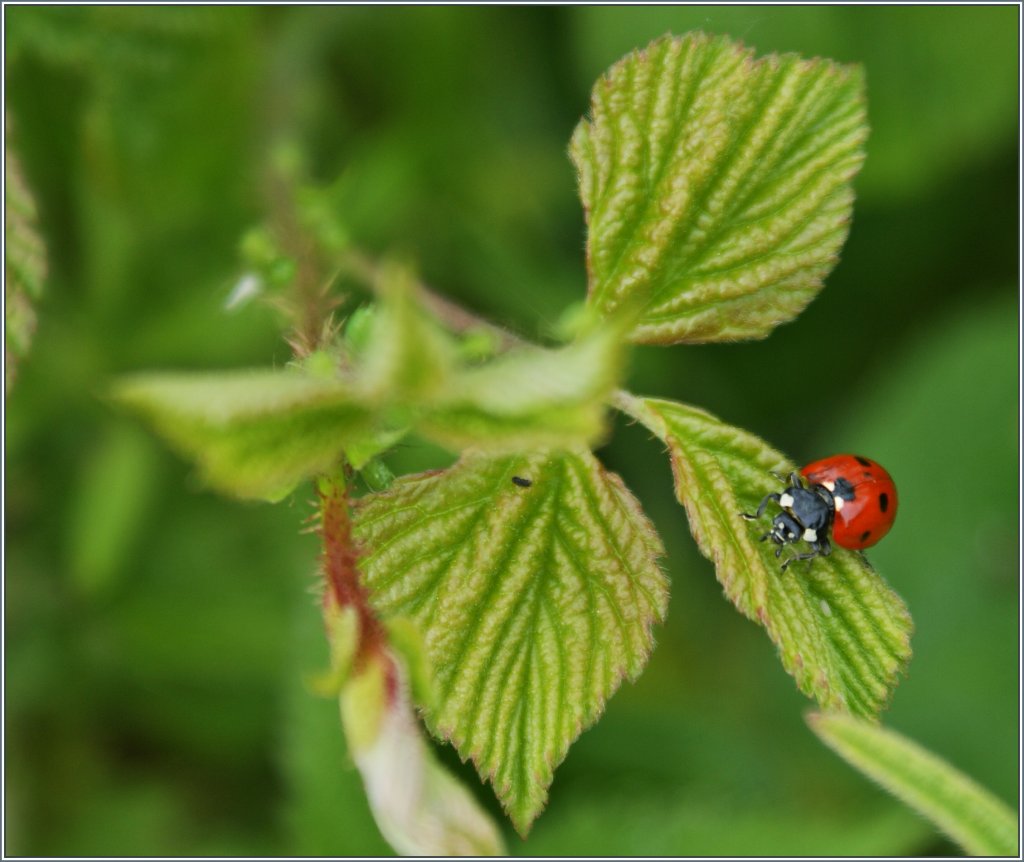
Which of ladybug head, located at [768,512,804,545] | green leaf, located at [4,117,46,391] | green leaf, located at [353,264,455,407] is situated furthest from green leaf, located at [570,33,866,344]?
green leaf, located at [4,117,46,391]

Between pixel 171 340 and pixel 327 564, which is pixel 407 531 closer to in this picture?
pixel 327 564

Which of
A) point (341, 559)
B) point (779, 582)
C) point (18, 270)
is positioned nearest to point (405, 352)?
point (341, 559)

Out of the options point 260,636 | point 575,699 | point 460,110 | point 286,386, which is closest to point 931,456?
point 460,110

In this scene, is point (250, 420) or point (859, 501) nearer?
point (250, 420)

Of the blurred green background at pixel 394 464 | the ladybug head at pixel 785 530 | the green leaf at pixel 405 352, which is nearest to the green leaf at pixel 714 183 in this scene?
the ladybug head at pixel 785 530

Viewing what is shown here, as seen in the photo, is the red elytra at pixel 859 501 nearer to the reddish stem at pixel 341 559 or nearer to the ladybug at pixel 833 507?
the ladybug at pixel 833 507

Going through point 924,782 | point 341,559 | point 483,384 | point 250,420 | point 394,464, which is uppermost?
point 483,384

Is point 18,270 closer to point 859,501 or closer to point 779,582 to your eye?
point 779,582
